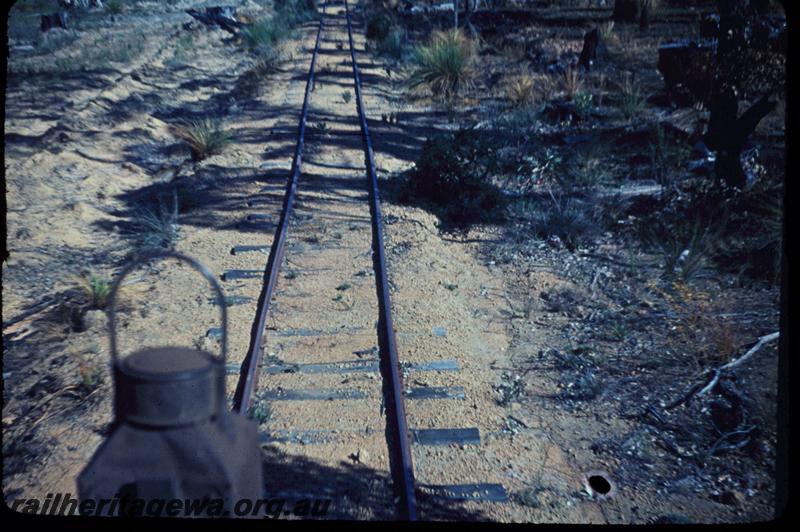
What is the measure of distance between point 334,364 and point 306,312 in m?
1.01

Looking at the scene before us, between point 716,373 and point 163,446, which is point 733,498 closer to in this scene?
point 716,373

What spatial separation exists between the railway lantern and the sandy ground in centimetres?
127

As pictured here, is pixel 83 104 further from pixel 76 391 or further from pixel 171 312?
pixel 76 391

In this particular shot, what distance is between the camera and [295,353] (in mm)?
5352

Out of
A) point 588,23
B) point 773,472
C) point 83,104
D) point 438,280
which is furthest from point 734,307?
point 588,23

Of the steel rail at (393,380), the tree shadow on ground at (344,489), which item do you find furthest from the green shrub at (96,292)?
the tree shadow on ground at (344,489)

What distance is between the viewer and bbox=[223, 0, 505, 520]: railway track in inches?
153

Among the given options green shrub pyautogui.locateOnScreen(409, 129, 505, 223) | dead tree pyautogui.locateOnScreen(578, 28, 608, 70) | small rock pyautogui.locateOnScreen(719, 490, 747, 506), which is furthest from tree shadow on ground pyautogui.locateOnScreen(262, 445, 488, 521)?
dead tree pyautogui.locateOnScreen(578, 28, 608, 70)

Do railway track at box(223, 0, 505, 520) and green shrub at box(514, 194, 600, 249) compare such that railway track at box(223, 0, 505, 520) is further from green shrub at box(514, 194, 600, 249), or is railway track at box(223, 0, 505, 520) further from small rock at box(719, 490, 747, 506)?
green shrub at box(514, 194, 600, 249)

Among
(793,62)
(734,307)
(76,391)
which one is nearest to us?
(793,62)

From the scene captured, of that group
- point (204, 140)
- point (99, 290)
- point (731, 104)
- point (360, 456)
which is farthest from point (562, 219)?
point (204, 140)

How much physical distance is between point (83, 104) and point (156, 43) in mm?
13305

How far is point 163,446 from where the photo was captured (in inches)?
100

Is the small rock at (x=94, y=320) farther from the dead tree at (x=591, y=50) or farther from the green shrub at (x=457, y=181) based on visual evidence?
the dead tree at (x=591, y=50)
